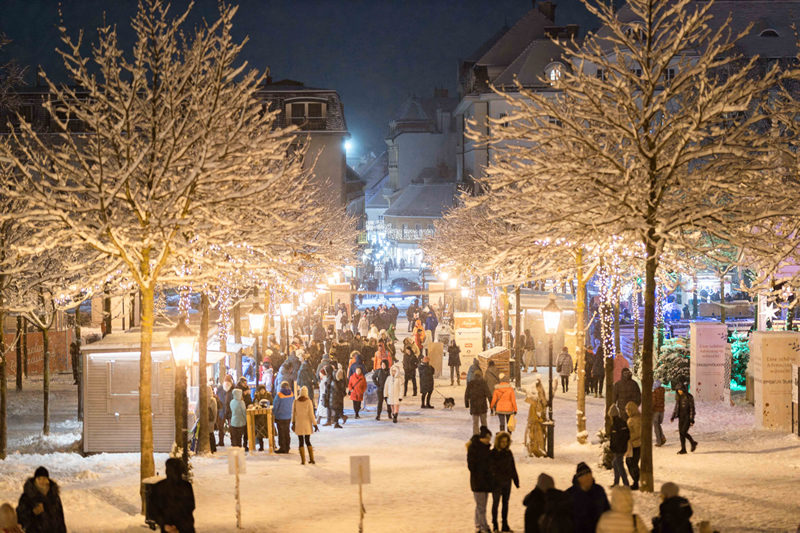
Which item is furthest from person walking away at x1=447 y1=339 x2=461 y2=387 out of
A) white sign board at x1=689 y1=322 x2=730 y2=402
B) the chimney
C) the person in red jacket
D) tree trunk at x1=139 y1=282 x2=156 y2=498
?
the chimney

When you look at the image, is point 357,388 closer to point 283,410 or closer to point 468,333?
point 283,410

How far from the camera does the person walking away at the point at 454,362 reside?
27.3m

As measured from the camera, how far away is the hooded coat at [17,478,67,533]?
7863 mm

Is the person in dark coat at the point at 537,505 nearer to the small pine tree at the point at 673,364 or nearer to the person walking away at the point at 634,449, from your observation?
the person walking away at the point at 634,449

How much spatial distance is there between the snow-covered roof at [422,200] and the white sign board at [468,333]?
202ft

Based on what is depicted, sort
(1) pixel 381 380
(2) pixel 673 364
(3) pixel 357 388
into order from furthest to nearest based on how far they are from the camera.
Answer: (2) pixel 673 364 → (3) pixel 357 388 → (1) pixel 381 380

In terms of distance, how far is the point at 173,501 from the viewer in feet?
26.9

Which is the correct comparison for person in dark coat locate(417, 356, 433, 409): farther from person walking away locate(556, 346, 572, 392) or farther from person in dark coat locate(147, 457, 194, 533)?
person in dark coat locate(147, 457, 194, 533)

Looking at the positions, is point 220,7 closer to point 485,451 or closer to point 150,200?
point 150,200

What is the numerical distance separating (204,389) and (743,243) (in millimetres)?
9750

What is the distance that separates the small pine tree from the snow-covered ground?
3239 millimetres

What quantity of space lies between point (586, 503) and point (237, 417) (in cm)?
984

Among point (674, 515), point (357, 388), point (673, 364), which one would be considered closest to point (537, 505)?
point (674, 515)

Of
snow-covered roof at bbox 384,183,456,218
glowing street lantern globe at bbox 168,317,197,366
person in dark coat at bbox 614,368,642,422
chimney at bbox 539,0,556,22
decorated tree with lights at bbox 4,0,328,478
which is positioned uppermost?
chimney at bbox 539,0,556,22
